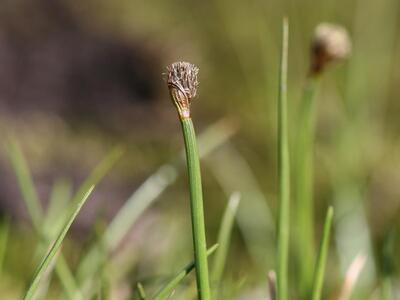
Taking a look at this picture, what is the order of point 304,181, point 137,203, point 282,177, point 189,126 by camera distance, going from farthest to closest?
point 137,203 → point 304,181 → point 282,177 → point 189,126

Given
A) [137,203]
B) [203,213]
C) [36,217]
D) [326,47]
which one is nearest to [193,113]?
[137,203]

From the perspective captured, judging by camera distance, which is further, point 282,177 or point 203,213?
point 282,177

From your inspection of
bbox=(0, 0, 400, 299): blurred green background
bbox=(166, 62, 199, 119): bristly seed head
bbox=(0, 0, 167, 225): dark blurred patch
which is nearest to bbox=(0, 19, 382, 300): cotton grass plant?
bbox=(166, 62, 199, 119): bristly seed head

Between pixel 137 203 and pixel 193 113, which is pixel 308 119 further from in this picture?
pixel 193 113

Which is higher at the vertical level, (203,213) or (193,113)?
(193,113)

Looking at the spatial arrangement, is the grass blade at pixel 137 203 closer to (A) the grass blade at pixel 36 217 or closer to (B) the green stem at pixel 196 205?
(A) the grass blade at pixel 36 217
